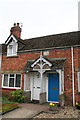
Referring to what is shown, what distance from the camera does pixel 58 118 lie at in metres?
6.68

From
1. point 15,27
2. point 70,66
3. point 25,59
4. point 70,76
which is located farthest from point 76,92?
point 15,27

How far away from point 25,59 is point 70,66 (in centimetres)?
469

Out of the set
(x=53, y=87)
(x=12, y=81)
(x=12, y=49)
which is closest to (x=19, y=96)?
(x=12, y=81)

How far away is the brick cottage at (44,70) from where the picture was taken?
9875 millimetres

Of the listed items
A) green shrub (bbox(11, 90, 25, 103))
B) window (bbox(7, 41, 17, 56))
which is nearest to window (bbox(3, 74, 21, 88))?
green shrub (bbox(11, 90, 25, 103))

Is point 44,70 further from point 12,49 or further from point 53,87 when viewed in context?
point 12,49

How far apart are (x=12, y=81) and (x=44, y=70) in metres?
4.25

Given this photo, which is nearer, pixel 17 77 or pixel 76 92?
pixel 76 92

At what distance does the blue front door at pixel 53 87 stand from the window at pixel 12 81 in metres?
3.35

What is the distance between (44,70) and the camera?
10305 mm

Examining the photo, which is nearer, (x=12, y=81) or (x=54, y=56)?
(x=54, y=56)

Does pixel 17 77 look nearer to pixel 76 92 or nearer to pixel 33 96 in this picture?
pixel 33 96

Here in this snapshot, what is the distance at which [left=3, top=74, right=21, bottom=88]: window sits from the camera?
12391 mm

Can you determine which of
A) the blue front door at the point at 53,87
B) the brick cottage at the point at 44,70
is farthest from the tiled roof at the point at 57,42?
the blue front door at the point at 53,87
